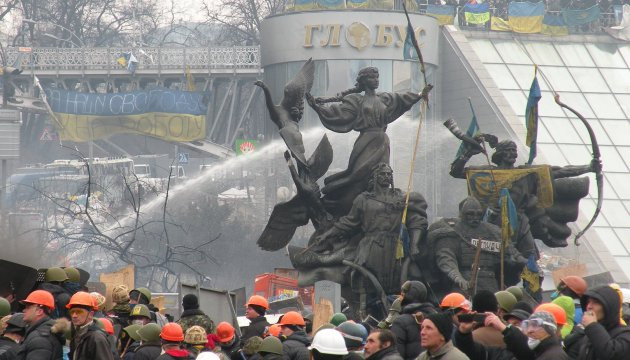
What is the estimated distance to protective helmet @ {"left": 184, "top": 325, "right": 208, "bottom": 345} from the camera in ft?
45.9

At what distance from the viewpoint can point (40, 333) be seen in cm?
1367

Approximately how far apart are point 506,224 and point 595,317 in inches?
477

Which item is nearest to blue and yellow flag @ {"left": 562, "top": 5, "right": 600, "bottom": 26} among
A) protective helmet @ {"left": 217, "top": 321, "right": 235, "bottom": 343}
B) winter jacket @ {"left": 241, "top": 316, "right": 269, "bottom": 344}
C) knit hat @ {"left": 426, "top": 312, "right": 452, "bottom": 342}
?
winter jacket @ {"left": 241, "top": 316, "right": 269, "bottom": 344}

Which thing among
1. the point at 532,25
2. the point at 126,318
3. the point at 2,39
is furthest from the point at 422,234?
the point at 2,39

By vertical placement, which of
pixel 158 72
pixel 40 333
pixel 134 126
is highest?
pixel 40 333

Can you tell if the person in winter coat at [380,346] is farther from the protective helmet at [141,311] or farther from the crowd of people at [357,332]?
the protective helmet at [141,311]

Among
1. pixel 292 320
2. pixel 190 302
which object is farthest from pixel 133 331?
pixel 292 320

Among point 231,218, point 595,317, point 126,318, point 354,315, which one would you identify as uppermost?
point 595,317

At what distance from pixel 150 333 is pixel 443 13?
48.1 metres

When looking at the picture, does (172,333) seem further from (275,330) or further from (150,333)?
(275,330)

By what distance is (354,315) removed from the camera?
2475 cm

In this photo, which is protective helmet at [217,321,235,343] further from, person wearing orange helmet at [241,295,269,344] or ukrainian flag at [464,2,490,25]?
ukrainian flag at [464,2,490,25]

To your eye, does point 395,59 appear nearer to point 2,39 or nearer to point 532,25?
point 532,25

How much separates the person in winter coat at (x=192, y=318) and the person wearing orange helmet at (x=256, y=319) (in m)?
0.81
